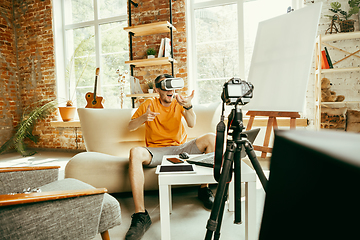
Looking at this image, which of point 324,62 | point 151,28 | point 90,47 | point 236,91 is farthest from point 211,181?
point 90,47

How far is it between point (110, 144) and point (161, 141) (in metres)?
0.53

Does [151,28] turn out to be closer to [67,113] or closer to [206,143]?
[67,113]

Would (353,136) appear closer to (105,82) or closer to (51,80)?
(105,82)

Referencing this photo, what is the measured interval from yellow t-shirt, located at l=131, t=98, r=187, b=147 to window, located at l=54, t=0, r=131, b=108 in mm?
2254

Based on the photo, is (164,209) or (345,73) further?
(345,73)

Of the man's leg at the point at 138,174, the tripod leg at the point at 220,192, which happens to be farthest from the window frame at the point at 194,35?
the tripod leg at the point at 220,192

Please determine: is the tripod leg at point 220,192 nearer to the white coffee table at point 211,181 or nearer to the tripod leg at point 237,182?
the tripod leg at point 237,182

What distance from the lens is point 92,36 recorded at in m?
4.45

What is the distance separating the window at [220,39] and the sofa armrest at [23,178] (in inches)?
107

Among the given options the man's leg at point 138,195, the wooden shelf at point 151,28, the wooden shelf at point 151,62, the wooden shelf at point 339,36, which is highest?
the wooden shelf at point 151,28

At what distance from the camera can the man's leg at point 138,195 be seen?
1436 millimetres

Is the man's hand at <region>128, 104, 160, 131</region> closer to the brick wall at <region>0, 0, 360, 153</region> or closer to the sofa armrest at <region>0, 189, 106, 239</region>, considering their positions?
the sofa armrest at <region>0, 189, 106, 239</region>

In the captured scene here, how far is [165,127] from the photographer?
212 centimetres

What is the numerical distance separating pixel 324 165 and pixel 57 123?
4779 mm
